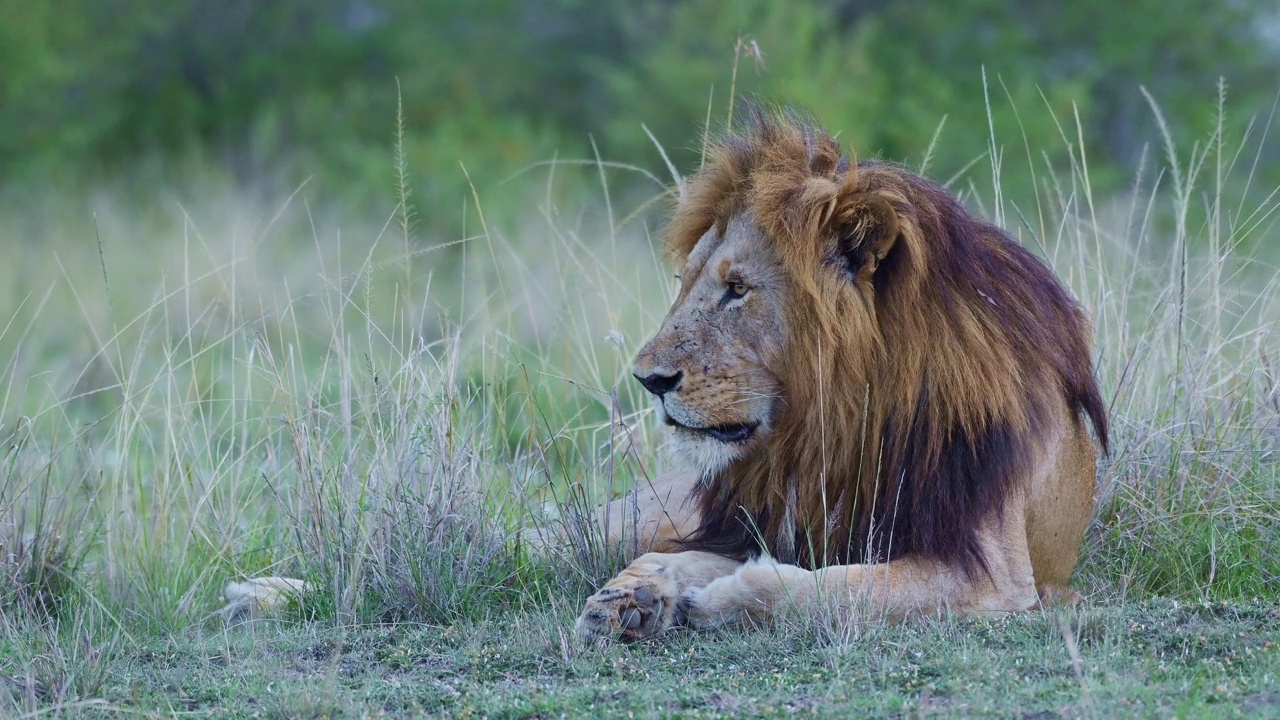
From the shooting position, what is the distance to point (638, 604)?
Answer: 12.2 ft

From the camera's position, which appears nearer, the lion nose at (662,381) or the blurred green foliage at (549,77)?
the lion nose at (662,381)

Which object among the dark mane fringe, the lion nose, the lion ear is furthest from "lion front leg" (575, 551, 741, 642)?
the lion ear

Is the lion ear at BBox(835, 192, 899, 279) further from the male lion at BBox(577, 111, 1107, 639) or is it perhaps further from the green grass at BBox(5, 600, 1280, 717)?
the green grass at BBox(5, 600, 1280, 717)

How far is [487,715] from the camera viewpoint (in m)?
3.09

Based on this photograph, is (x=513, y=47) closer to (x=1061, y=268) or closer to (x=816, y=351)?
(x=1061, y=268)

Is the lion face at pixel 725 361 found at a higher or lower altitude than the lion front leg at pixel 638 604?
higher

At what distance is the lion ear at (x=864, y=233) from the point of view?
381cm

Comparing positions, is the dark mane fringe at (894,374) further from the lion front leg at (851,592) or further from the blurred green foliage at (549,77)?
the blurred green foliage at (549,77)

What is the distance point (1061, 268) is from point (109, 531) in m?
3.94

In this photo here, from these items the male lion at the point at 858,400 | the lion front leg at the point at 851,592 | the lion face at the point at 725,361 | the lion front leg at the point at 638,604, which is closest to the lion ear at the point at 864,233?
the male lion at the point at 858,400

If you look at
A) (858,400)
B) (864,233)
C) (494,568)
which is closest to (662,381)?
(858,400)

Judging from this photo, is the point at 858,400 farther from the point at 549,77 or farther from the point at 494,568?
the point at 549,77

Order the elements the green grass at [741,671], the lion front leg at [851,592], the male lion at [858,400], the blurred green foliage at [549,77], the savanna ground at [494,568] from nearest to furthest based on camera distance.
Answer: the green grass at [741,671]
the savanna ground at [494,568]
the lion front leg at [851,592]
the male lion at [858,400]
the blurred green foliage at [549,77]

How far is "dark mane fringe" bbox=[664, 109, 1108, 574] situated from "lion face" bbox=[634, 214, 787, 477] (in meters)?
0.05
